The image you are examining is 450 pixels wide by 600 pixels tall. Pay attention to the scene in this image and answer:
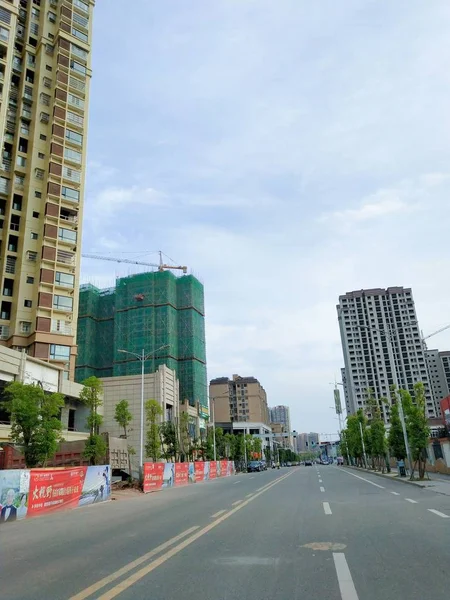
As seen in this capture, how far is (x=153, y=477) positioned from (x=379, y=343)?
12201 centimetres

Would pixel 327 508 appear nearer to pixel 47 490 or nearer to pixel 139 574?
pixel 139 574

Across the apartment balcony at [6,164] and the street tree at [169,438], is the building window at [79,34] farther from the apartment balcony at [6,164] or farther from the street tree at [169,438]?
the street tree at [169,438]

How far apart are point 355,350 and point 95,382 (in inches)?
4676

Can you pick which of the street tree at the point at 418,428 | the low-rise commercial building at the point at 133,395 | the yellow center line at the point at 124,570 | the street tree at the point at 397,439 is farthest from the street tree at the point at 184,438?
the yellow center line at the point at 124,570

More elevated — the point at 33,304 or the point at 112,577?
the point at 33,304

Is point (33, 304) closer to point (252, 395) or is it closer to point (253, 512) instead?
point (253, 512)

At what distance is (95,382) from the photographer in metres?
31.8

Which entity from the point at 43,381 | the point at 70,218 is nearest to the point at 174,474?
the point at 43,381

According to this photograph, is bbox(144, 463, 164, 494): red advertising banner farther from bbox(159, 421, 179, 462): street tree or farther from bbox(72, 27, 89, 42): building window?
bbox(72, 27, 89, 42): building window

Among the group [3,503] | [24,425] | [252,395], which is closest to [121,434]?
[24,425]

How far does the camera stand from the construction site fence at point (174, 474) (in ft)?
91.5

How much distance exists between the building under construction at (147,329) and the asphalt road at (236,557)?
67858 mm

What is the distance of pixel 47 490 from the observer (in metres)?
16.5

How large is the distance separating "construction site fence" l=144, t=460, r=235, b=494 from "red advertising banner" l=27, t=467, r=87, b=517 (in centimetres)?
884
